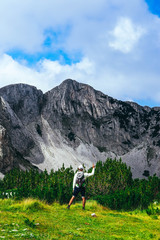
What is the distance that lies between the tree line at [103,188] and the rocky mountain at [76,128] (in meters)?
48.5

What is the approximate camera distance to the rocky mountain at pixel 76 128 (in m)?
86.4

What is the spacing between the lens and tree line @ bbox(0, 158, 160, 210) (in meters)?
14.2

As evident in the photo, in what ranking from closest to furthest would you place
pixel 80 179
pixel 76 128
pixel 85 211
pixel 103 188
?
pixel 85 211
pixel 80 179
pixel 103 188
pixel 76 128

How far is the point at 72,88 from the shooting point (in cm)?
12269

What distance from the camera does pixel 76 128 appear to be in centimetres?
10962

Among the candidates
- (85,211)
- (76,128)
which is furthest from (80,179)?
(76,128)

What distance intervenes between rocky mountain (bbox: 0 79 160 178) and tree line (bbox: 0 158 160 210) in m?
48.5

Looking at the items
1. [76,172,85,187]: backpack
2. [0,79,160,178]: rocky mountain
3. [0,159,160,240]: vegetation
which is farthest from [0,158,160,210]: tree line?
[0,79,160,178]: rocky mountain

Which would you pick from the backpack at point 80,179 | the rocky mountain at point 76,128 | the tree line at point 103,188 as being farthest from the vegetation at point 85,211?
the rocky mountain at point 76,128

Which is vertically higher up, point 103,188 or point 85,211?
point 103,188

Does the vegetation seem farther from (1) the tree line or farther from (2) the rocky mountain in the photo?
(2) the rocky mountain

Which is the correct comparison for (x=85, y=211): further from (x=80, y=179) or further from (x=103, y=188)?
(x=103, y=188)

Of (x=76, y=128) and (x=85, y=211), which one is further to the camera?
(x=76, y=128)

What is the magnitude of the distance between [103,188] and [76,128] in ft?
291
